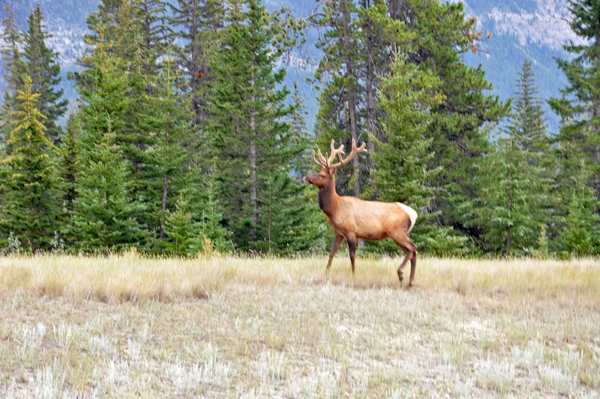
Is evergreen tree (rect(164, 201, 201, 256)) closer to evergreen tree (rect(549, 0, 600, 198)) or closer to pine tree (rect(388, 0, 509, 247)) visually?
pine tree (rect(388, 0, 509, 247))

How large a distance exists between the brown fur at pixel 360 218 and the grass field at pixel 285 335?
0.80 meters

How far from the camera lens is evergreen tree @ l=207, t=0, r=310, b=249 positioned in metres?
17.8

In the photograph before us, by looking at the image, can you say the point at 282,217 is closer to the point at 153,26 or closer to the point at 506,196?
the point at 506,196

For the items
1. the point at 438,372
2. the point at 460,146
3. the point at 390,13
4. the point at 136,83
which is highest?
the point at 390,13

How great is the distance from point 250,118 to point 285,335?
1446cm

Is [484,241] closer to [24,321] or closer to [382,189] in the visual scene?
[382,189]

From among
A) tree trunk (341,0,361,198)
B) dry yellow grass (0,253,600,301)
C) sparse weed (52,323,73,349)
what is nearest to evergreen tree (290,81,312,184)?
tree trunk (341,0,361,198)

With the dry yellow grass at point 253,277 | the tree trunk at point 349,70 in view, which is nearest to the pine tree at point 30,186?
the dry yellow grass at point 253,277

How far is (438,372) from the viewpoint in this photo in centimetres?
418

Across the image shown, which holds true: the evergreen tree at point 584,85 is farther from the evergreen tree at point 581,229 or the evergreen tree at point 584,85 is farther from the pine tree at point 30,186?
the pine tree at point 30,186

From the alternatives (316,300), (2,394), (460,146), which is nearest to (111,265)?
(316,300)

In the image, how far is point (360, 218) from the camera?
27.0 ft

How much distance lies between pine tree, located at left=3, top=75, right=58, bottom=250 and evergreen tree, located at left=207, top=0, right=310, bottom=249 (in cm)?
771

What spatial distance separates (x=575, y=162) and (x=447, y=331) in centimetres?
2356
